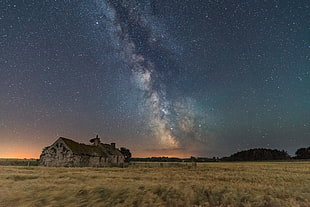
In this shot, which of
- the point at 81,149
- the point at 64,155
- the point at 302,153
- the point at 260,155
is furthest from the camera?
the point at 260,155

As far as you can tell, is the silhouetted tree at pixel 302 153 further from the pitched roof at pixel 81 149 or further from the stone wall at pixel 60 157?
the stone wall at pixel 60 157

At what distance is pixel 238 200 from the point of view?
12227mm

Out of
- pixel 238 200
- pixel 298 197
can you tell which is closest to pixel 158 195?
pixel 238 200

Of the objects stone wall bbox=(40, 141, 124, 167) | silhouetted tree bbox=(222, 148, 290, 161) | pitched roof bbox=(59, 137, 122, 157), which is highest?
silhouetted tree bbox=(222, 148, 290, 161)

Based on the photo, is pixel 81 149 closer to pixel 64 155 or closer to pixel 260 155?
pixel 64 155

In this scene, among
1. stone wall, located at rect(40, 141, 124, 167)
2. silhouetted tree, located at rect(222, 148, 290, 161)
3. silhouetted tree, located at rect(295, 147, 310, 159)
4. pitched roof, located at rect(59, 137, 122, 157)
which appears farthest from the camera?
silhouetted tree, located at rect(222, 148, 290, 161)

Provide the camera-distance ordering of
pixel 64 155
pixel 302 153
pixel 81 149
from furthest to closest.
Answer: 1. pixel 302 153
2. pixel 81 149
3. pixel 64 155

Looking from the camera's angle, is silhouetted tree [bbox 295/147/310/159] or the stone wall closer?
the stone wall

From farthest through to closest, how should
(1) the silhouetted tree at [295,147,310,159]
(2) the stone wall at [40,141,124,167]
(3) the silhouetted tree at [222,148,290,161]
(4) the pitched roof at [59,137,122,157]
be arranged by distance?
(3) the silhouetted tree at [222,148,290,161] < (1) the silhouetted tree at [295,147,310,159] < (4) the pitched roof at [59,137,122,157] < (2) the stone wall at [40,141,124,167]

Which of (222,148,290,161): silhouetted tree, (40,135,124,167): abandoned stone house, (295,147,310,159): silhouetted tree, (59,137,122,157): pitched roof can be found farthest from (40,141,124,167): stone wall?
(295,147,310,159): silhouetted tree

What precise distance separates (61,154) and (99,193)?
37619 mm

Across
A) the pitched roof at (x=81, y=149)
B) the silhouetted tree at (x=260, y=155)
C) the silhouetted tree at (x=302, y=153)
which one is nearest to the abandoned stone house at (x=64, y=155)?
the pitched roof at (x=81, y=149)

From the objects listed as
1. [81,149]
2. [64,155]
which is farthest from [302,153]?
[64,155]

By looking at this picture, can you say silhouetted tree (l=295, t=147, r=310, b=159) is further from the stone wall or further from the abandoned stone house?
the stone wall
